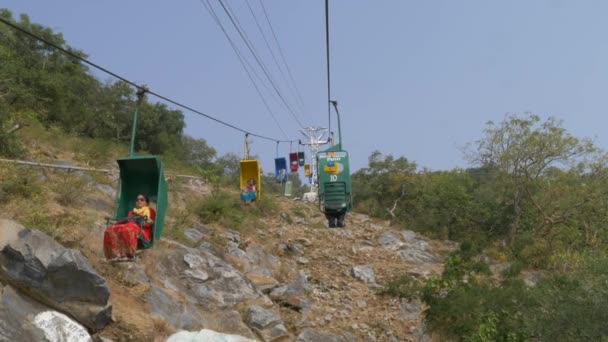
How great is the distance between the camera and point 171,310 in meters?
10.7

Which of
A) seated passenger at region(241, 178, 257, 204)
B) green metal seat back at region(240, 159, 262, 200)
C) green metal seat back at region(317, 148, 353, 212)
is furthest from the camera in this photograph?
seated passenger at region(241, 178, 257, 204)

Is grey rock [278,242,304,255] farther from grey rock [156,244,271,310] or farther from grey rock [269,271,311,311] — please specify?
grey rock [156,244,271,310]

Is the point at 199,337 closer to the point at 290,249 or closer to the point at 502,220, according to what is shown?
the point at 290,249

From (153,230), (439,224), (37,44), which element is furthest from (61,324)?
(37,44)

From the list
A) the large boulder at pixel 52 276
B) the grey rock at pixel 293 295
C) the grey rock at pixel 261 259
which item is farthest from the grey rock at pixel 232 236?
the large boulder at pixel 52 276

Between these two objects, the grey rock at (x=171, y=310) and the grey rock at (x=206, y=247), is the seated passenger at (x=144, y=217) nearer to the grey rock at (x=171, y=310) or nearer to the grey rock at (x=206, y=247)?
the grey rock at (x=171, y=310)

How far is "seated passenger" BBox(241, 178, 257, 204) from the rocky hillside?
1294 millimetres

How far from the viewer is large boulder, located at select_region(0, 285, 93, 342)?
7984 mm

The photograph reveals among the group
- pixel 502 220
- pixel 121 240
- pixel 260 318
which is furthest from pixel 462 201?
pixel 121 240

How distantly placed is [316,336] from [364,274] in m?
6.08

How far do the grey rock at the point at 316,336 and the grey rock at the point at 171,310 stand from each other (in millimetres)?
2835

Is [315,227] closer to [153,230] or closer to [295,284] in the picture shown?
[295,284]

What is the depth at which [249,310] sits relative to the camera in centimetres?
1267

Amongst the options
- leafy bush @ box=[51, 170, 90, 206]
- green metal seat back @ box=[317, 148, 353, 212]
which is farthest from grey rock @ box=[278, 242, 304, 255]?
leafy bush @ box=[51, 170, 90, 206]
